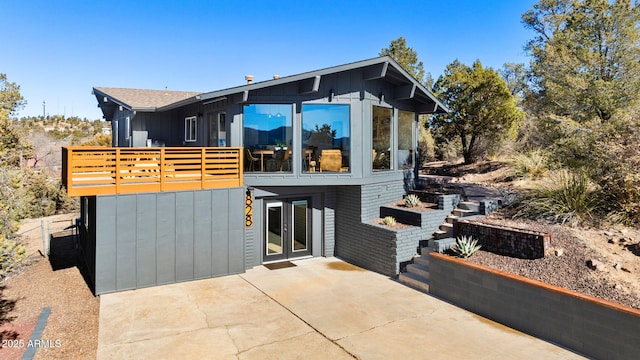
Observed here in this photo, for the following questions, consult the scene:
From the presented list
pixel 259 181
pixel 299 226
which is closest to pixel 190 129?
pixel 259 181

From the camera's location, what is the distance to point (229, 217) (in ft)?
32.4

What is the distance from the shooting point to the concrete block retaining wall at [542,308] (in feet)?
17.8

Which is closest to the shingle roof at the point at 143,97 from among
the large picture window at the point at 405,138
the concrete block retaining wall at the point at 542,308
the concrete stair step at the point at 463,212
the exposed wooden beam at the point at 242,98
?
the exposed wooden beam at the point at 242,98

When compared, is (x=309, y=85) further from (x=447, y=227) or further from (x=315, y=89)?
(x=447, y=227)

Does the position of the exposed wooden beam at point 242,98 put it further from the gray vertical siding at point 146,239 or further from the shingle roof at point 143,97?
the shingle roof at point 143,97

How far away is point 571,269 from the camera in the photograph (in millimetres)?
6777

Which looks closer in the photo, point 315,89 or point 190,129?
point 315,89

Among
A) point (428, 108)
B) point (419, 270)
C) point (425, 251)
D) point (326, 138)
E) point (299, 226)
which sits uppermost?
point (428, 108)

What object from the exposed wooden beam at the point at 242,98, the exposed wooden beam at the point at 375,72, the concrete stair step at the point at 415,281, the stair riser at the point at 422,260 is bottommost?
the concrete stair step at the point at 415,281

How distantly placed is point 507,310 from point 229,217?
22.4ft

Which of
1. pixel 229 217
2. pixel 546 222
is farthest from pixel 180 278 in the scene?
pixel 546 222

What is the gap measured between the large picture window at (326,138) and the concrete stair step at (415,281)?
3458mm

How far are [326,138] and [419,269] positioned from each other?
4.49 m

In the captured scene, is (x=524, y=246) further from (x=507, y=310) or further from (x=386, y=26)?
(x=386, y=26)
